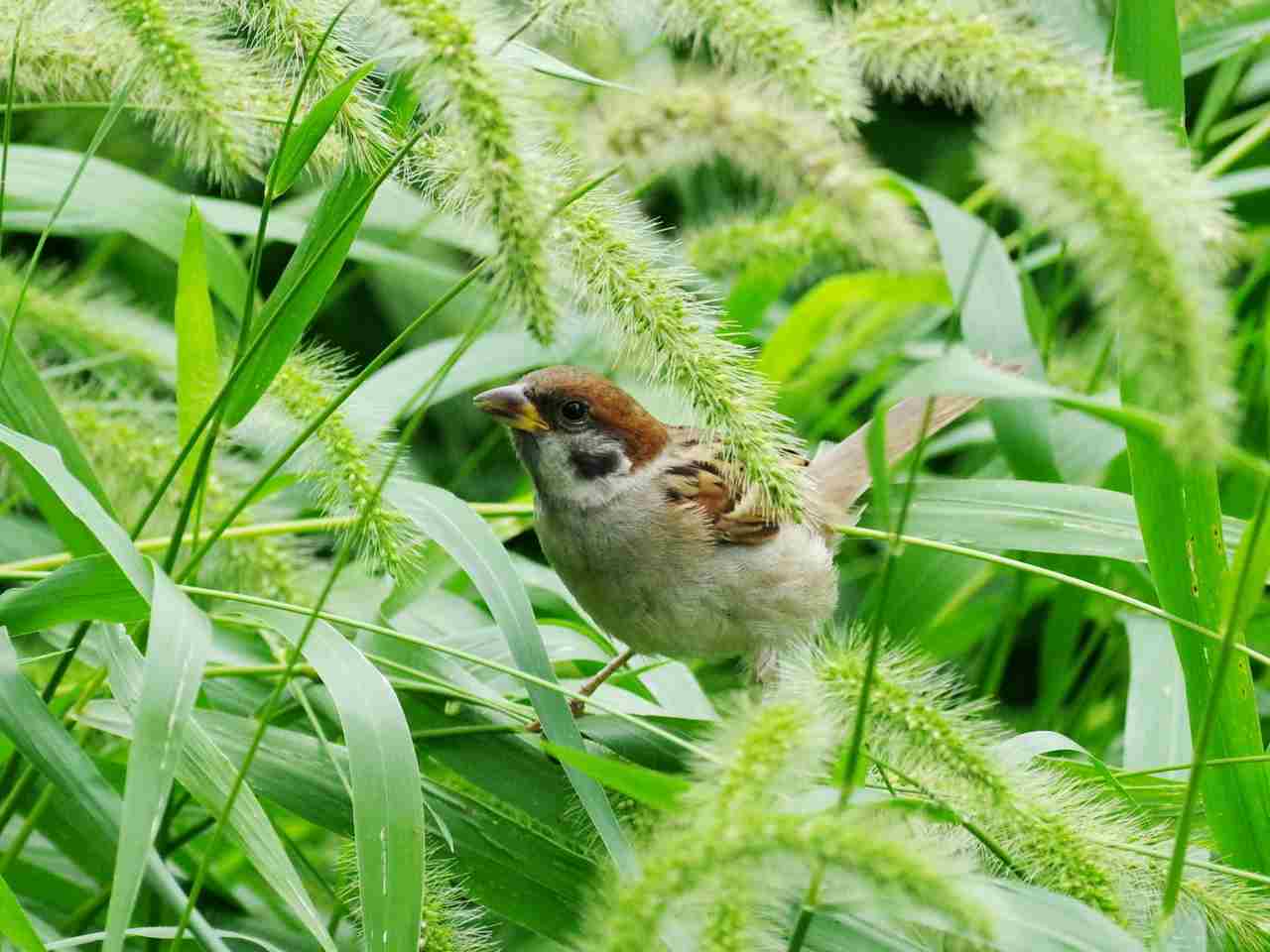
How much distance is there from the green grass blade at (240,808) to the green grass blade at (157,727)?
32 millimetres

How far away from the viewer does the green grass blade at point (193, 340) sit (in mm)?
2051

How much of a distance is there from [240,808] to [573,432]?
1.07 meters

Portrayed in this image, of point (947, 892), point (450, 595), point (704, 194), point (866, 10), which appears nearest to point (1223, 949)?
point (947, 892)

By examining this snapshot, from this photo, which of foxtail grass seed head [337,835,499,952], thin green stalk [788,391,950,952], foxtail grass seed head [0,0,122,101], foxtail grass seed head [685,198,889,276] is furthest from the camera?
foxtail grass seed head [685,198,889,276]

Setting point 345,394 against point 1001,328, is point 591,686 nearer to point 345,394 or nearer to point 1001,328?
point 345,394

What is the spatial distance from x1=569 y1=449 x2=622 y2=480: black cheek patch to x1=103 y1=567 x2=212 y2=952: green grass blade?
103cm

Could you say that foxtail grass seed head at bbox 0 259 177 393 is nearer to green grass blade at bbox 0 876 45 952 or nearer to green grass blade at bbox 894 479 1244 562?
green grass blade at bbox 0 876 45 952

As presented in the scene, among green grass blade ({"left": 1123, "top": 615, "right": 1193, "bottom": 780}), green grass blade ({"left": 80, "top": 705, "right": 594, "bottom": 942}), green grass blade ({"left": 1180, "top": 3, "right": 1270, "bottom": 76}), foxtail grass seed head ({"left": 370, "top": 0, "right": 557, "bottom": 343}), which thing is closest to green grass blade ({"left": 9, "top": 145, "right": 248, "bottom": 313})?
green grass blade ({"left": 80, "top": 705, "right": 594, "bottom": 942})

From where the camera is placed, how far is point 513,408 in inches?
96.8

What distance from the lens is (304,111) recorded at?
1847mm

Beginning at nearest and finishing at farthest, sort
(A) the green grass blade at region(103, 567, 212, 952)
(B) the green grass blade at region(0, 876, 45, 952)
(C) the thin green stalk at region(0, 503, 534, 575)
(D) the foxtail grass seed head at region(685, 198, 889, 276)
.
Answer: (A) the green grass blade at region(103, 567, 212, 952), (B) the green grass blade at region(0, 876, 45, 952), (C) the thin green stalk at region(0, 503, 534, 575), (D) the foxtail grass seed head at region(685, 198, 889, 276)

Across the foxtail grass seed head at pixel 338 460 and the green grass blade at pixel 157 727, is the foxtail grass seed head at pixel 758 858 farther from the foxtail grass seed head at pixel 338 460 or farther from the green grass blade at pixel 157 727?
the foxtail grass seed head at pixel 338 460

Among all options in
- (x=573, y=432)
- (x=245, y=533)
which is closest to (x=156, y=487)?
(x=245, y=533)

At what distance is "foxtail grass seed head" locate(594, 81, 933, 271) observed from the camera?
4.72ft
